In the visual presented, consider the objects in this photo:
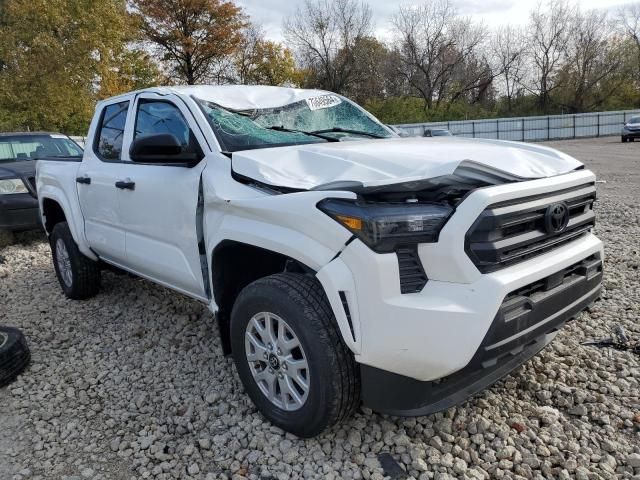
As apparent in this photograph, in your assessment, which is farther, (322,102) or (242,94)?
(322,102)

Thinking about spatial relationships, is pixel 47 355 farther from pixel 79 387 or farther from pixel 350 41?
pixel 350 41

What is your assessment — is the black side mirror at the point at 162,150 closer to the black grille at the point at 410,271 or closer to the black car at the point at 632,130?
the black grille at the point at 410,271

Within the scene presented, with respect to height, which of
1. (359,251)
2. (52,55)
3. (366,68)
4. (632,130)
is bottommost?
(632,130)

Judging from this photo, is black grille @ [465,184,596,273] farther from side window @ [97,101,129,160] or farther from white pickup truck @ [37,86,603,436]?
side window @ [97,101,129,160]

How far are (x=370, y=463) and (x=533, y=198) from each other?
144cm

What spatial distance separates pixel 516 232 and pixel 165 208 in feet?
6.81

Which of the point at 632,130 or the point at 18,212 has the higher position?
the point at 18,212

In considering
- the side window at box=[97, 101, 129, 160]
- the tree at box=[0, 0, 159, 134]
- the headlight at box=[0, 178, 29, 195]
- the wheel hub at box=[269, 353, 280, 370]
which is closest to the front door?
the side window at box=[97, 101, 129, 160]

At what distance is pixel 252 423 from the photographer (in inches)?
109

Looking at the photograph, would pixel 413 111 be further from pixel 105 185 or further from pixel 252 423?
pixel 252 423

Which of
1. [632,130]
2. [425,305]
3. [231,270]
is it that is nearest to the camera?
[425,305]

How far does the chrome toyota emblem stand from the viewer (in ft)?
7.89

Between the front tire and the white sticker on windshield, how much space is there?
1716 millimetres

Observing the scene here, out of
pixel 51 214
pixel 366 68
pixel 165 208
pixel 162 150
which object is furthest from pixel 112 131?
pixel 366 68
